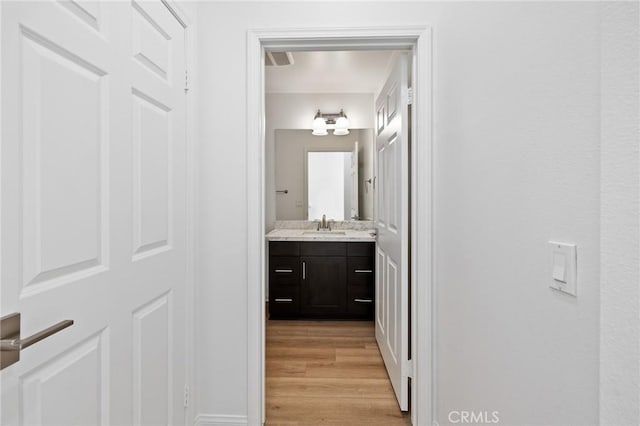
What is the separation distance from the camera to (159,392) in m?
1.44

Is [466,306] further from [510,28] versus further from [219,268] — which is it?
[219,268]

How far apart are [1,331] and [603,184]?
1200 millimetres

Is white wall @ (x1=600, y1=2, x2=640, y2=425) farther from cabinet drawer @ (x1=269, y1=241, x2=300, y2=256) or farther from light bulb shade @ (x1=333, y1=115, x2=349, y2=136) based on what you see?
light bulb shade @ (x1=333, y1=115, x2=349, y2=136)

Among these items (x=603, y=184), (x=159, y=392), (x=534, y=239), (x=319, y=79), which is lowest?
(x=159, y=392)

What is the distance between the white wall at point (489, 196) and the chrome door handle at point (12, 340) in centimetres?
105

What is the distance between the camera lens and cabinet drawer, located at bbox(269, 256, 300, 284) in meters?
3.62

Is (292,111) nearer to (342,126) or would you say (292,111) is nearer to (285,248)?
(342,126)

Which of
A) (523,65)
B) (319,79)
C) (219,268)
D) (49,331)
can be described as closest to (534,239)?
(523,65)

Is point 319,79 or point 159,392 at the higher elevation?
point 319,79

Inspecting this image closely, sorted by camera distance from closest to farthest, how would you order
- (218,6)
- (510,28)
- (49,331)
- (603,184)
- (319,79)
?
(603,184) → (49,331) → (510,28) → (218,6) → (319,79)

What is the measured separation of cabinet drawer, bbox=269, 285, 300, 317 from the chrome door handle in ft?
9.44

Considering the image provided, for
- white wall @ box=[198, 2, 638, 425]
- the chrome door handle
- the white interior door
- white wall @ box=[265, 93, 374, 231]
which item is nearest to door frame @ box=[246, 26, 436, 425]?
white wall @ box=[198, 2, 638, 425]

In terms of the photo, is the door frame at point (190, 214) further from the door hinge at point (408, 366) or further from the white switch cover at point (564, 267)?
the white switch cover at point (564, 267)

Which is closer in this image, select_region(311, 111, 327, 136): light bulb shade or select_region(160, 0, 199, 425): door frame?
select_region(160, 0, 199, 425): door frame
